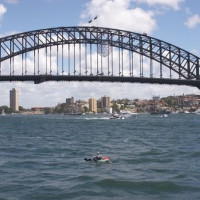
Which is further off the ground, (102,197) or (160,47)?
(160,47)

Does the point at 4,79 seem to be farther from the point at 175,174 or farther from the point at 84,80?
the point at 175,174

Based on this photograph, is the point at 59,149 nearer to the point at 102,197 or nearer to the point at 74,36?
the point at 102,197

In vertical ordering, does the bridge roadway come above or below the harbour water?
above

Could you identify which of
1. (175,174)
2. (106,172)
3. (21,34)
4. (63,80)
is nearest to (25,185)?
(106,172)

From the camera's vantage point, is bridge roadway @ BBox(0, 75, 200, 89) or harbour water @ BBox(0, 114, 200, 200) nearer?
harbour water @ BBox(0, 114, 200, 200)

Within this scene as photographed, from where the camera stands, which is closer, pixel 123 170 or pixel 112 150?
pixel 123 170

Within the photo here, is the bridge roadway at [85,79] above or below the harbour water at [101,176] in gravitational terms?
above

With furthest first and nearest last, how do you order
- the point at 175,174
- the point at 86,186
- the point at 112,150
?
1. the point at 112,150
2. the point at 175,174
3. the point at 86,186

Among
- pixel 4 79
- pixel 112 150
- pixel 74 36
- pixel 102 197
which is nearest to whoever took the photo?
pixel 102 197

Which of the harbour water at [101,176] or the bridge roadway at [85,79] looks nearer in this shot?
the harbour water at [101,176]

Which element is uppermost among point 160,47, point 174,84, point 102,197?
point 160,47

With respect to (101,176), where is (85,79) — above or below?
above
